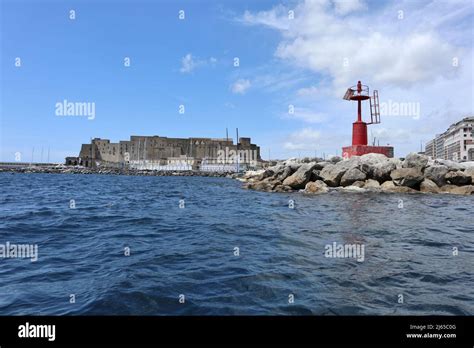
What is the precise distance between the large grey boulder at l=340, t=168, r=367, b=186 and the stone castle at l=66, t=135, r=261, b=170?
108218mm

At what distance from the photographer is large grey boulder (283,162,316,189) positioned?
111 feet

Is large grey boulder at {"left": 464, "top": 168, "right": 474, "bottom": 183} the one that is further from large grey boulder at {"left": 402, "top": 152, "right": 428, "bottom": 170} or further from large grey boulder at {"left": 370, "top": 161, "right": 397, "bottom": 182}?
large grey boulder at {"left": 370, "top": 161, "right": 397, "bottom": 182}

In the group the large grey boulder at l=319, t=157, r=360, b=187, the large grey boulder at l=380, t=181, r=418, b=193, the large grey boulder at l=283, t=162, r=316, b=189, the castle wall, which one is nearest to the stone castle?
the castle wall

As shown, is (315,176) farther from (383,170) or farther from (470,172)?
(470,172)

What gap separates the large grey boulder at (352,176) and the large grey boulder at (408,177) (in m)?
2.88

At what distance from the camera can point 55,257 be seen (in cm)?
890

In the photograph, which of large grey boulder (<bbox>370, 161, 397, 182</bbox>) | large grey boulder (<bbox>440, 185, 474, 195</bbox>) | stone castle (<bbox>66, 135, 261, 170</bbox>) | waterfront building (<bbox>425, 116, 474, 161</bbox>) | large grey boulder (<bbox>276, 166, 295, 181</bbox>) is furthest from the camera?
stone castle (<bbox>66, 135, 261, 170</bbox>)

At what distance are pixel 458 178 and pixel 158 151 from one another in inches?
5227

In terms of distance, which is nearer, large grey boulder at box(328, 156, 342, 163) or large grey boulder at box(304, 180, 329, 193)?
large grey boulder at box(304, 180, 329, 193)

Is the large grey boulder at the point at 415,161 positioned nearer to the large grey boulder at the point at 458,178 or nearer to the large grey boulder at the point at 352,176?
the large grey boulder at the point at 458,178

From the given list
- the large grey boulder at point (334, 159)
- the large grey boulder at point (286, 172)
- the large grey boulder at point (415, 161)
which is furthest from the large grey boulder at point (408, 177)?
the large grey boulder at point (286, 172)

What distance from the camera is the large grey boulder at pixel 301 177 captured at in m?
33.8
